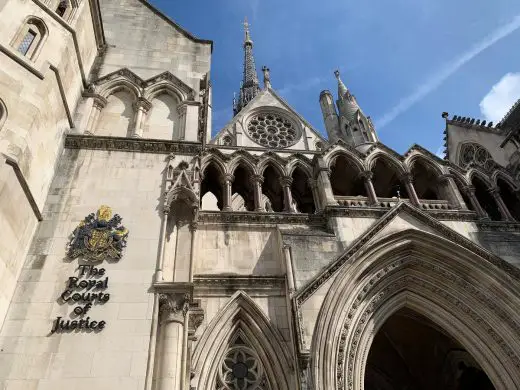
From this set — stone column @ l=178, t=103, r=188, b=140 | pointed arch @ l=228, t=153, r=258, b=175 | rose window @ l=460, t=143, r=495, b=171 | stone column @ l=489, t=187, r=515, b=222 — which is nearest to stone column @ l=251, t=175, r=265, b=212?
pointed arch @ l=228, t=153, r=258, b=175

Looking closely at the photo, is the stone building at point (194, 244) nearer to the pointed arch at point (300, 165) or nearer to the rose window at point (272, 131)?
the pointed arch at point (300, 165)

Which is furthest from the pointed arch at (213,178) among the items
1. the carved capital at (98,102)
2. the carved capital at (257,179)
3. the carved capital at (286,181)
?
the carved capital at (98,102)

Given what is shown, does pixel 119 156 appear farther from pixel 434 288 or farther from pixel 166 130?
pixel 434 288

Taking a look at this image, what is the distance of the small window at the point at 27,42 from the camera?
28.2 feet

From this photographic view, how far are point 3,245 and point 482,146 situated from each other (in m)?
18.1

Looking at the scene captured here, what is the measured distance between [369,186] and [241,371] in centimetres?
680

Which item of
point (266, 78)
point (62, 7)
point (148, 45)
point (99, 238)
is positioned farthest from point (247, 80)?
point (99, 238)

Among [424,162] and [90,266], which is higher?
[424,162]

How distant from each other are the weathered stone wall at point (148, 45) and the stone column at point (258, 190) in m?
3.29

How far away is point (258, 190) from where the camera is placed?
40.0 feet

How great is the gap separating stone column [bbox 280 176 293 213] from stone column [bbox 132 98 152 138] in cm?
455

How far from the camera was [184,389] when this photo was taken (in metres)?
7.16

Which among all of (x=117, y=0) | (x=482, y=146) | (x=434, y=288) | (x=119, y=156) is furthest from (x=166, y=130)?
(x=482, y=146)

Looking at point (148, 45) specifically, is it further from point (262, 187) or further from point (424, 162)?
point (424, 162)
